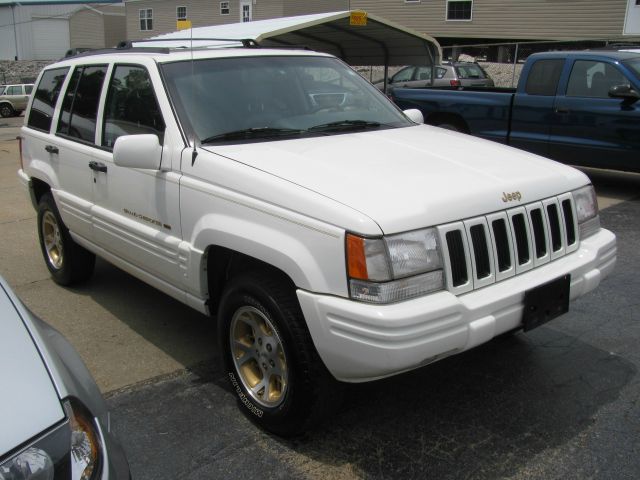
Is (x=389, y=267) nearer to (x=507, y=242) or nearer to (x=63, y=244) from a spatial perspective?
(x=507, y=242)

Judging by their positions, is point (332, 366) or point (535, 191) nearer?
point (332, 366)

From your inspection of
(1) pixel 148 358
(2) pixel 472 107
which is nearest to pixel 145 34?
(2) pixel 472 107

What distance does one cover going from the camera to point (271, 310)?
2947mm

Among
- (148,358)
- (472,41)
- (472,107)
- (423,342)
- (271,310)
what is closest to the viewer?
(423,342)

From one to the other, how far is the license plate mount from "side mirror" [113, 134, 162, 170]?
6.70 feet

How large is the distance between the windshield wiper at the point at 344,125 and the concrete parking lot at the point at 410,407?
151 cm

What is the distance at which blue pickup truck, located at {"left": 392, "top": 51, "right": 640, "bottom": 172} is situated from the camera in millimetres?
8219

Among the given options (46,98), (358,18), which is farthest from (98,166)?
(358,18)

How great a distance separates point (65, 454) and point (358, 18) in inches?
314

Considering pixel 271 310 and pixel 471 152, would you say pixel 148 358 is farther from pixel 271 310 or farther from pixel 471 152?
pixel 471 152

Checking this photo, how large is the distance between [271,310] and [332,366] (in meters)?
0.40

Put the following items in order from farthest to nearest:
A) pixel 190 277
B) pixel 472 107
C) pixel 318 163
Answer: pixel 472 107
pixel 190 277
pixel 318 163

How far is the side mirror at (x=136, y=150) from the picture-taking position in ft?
11.3

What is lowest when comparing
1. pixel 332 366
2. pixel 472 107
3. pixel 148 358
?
pixel 148 358
